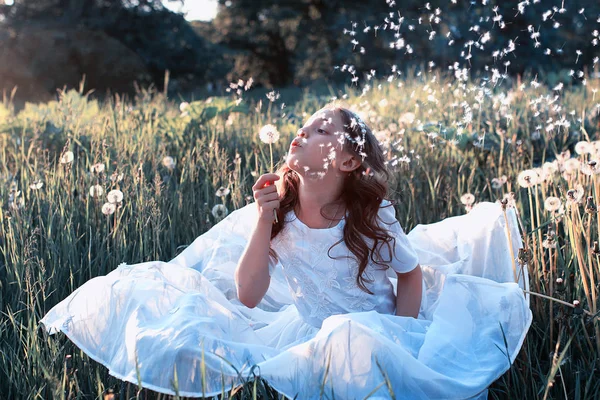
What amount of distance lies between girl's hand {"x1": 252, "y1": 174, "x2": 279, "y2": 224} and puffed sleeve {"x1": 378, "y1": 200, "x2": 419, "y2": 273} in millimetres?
350

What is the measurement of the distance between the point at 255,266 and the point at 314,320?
259 millimetres

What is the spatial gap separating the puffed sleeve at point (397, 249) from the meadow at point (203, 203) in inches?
8.8

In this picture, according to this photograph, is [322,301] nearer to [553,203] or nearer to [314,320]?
[314,320]

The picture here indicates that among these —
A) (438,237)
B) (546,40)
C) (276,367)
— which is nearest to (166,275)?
(276,367)

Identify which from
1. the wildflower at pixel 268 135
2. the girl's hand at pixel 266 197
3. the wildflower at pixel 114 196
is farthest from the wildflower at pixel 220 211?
the girl's hand at pixel 266 197

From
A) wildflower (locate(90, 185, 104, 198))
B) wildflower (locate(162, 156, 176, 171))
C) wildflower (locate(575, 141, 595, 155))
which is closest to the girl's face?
wildflower (locate(575, 141, 595, 155))

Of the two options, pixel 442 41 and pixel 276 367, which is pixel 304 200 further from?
pixel 442 41

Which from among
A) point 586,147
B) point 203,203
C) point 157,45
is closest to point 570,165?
point 586,147

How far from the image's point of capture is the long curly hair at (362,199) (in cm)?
199


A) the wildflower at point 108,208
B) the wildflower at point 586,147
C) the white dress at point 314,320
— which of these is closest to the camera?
the white dress at point 314,320

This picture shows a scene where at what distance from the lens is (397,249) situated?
6.59ft

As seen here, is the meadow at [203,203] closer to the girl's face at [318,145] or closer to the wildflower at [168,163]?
the wildflower at [168,163]

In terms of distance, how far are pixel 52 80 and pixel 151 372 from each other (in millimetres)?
12133

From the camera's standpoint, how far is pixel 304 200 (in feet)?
6.78
